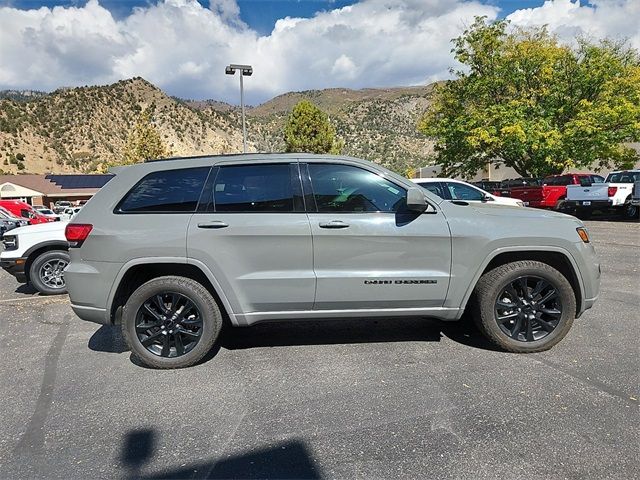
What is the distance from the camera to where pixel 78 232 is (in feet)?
11.9

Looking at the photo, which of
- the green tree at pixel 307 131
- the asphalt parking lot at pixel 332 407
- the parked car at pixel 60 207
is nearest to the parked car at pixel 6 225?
the asphalt parking lot at pixel 332 407

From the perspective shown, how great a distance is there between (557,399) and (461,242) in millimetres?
1367

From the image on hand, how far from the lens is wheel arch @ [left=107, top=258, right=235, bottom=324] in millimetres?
3572

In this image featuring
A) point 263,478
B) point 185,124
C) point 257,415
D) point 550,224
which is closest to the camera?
point 263,478

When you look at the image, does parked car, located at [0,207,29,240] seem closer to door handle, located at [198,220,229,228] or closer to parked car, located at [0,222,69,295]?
parked car, located at [0,222,69,295]

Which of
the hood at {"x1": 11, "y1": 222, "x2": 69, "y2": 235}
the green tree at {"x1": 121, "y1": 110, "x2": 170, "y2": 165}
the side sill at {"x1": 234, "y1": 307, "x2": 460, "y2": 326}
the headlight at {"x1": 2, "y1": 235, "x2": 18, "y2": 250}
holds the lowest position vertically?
the side sill at {"x1": 234, "y1": 307, "x2": 460, "y2": 326}

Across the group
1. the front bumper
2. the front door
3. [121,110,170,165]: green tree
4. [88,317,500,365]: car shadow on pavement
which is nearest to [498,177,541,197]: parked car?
[88,317,500,365]: car shadow on pavement

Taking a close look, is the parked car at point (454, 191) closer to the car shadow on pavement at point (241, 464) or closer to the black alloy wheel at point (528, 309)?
the black alloy wheel at point (528, 309)

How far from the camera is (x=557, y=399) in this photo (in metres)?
3.06

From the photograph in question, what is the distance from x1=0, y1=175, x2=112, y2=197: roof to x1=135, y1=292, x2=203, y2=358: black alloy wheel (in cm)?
5120

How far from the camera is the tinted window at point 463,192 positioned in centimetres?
1140

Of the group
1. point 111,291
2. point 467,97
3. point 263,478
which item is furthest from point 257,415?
point 467,97

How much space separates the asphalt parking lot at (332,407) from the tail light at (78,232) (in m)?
1.16

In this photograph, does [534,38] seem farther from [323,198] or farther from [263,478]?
[263,478]
